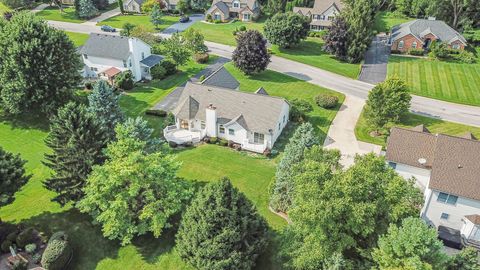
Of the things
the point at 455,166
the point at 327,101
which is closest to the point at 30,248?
the point at 455,166

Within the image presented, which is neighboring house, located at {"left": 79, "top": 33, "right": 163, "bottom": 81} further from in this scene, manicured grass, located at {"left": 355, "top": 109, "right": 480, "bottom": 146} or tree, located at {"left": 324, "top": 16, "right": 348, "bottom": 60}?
manicured grass, located at {"left": 355, "top": 109, "right": 480, "bottom": 146}

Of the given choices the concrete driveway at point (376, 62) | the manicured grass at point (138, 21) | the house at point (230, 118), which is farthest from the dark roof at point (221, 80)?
the manicured grass at point (138, 21)

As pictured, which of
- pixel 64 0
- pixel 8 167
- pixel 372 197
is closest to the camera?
pixel 372 197

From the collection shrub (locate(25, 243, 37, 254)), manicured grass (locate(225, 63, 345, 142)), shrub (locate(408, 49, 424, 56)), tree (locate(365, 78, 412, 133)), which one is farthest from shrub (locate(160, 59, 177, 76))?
shrub (locate(408, 49, 424, 56))

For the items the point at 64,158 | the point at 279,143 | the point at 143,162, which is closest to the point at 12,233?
the point at 64,158

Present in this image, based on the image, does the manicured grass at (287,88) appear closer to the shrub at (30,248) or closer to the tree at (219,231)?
the tree at (219,231)

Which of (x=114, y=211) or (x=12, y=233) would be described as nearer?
(x=114, y=211)

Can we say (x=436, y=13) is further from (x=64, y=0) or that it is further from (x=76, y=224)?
(x=64, y=0)
